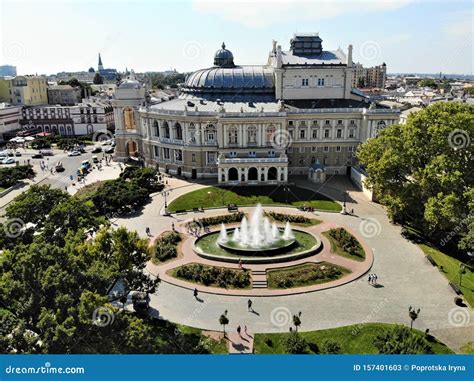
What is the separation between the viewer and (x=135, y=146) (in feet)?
316

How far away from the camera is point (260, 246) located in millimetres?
49125

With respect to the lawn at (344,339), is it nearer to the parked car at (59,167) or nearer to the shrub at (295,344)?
the shrub at (295,344)

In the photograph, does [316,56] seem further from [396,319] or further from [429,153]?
[396,319]

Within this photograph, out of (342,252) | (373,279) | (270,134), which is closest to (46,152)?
(270,134)

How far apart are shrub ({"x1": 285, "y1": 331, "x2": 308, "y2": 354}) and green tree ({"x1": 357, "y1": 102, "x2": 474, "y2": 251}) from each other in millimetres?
23547

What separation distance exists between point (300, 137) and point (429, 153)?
31.3 meters

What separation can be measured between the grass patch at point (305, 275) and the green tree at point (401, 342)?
10.2 meters

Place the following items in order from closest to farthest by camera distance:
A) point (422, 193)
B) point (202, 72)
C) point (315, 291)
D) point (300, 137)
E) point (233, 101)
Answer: point (315, 291)
point (422, 193)
point (300, 137)
point (233, 101)
point (202, 72)

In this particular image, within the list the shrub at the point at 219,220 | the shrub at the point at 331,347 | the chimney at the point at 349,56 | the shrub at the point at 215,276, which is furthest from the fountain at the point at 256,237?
the chimney at the point at 349,56

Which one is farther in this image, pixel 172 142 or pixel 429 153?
pixel 172 142

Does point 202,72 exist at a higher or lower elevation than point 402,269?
higher

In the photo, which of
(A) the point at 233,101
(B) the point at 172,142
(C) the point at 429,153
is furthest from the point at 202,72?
(C) the point at 429,153

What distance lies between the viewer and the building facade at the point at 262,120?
76688 mm

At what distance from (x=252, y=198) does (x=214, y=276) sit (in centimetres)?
2635
